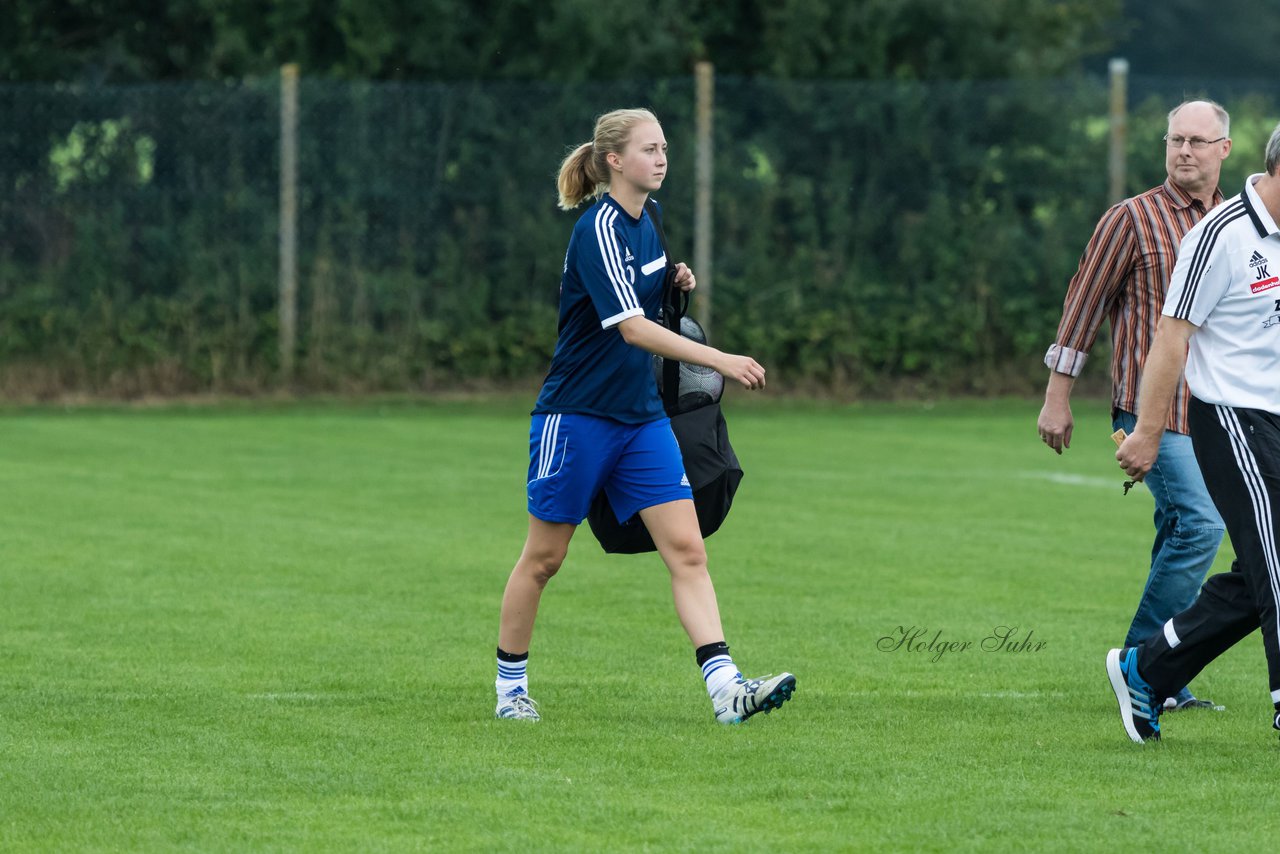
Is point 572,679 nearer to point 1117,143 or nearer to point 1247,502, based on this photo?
point 1247,502

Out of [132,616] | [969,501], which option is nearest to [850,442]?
[969,501]

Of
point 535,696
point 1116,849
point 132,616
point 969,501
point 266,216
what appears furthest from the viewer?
point 266,216

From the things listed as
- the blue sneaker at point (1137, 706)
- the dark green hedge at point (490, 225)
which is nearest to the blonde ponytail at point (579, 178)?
the blue sneaker at point (1137, 706)

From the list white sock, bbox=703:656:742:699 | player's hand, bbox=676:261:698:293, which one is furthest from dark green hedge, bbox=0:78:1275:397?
white sock, bbox=703:656:742:699

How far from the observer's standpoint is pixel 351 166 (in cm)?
1980

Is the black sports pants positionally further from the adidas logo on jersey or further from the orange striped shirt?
the orange striped shirt

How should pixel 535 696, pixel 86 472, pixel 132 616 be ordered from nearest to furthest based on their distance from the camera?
pixel 535 696 → pixel 132 616 → pixel 86 472

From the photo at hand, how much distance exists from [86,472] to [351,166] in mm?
6508

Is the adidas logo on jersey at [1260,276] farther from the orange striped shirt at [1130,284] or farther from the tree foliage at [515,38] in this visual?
the tree foliage at [515,38]

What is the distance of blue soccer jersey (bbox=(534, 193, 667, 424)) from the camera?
6.43m

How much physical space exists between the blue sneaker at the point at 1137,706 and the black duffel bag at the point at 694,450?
1.36m

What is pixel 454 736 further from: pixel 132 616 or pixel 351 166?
pixel 351 166

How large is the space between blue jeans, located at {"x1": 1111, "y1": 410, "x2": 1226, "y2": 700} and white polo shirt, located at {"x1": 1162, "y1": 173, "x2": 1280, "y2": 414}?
3.24 ft

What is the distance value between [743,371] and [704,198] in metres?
13.7
